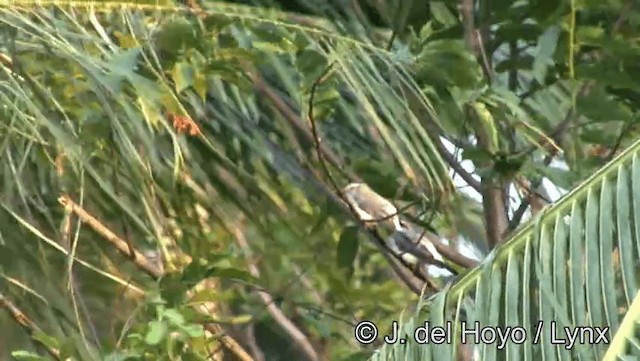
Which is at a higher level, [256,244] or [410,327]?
[256,244]

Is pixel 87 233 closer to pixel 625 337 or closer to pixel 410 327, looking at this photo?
pixel 410 327

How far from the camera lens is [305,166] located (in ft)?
3.12

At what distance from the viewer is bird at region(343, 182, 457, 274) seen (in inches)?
37.3

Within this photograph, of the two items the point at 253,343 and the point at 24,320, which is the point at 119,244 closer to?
the point at 24,320

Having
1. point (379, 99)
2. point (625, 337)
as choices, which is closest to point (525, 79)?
point (379, 99)

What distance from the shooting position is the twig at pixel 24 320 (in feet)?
2.72

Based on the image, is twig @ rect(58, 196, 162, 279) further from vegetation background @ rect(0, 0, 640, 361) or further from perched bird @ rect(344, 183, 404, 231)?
perched bird @ rect(344, 183, 404, 231)

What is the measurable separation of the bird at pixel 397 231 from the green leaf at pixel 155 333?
0.21 metres

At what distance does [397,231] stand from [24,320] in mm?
353

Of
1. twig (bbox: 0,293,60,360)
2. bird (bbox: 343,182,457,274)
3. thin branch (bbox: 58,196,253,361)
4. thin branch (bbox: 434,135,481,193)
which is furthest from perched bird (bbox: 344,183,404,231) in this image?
twig (bbox: 0,293,60,360)

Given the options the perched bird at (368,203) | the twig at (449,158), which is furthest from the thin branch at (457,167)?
the perched bird at (368,203)

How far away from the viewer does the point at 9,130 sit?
64cm

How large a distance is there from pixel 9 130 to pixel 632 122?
445 mm

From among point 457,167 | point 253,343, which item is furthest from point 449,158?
point 253,343
